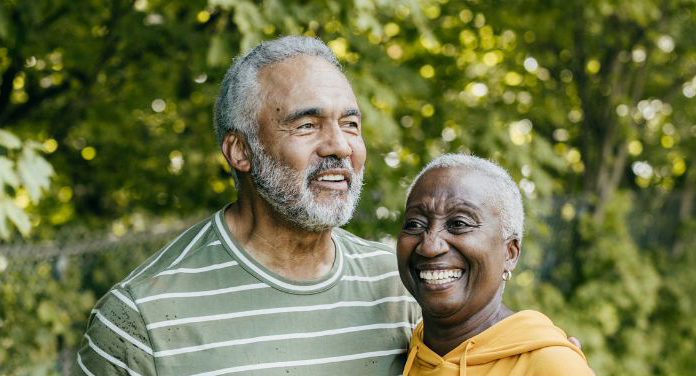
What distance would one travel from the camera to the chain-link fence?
3.79m

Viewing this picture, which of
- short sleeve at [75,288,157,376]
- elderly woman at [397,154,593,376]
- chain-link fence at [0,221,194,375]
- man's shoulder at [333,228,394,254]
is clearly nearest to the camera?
short sleeve at [75,288,157,376]

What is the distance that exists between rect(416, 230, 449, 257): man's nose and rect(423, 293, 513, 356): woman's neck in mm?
203

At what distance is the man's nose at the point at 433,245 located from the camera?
2090 mm

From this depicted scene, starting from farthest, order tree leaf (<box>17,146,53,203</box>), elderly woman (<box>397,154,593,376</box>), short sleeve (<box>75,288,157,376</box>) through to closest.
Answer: tree leaf (<box>17,146,53,203</box>) → elderly woman (<box>397,154,593,376</box>) → short sleeve (<box>75,288,157,376</box>)

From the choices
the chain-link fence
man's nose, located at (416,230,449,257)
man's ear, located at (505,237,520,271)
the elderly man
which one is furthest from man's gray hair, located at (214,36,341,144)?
the chain-link fence

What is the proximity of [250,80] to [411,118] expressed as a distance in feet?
9.57

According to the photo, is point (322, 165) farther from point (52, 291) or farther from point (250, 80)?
point (52, 291)

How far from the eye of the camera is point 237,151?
2.29 m

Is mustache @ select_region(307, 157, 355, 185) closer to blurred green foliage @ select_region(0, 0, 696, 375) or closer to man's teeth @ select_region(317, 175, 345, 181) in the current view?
man's teeth @ select_region(317, 175, 345, 181)

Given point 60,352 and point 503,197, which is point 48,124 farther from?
point 503,197

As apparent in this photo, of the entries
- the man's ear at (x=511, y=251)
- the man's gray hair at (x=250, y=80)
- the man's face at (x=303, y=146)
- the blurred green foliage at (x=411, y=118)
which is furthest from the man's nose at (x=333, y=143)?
the blurred green foliage at (x=411, y=118)

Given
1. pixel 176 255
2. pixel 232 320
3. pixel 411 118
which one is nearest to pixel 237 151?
pixel 176 255

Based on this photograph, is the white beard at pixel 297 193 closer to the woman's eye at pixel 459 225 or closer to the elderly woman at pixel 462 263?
the elderly woman at pixel 462 263

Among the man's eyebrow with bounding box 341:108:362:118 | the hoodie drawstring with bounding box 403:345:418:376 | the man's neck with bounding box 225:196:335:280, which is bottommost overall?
the hoodie drawstring with bounding box 403:345:418:376
